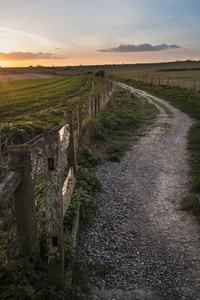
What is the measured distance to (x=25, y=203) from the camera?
2945mm

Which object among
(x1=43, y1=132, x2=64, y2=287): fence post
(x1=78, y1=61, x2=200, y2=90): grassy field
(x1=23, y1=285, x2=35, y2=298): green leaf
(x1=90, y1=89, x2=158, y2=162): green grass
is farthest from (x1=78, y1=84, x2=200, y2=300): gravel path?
(x1=78, y1=61, x2=200, y2=90): grassy field

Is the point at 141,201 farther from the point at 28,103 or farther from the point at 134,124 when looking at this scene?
the point at 28,103

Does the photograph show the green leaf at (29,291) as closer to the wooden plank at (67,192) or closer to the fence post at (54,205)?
the fence post at (54,205)

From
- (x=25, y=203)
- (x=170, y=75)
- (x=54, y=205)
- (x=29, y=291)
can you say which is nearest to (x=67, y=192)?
(x=54, y=205)

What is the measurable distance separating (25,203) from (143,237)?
9.80 ft

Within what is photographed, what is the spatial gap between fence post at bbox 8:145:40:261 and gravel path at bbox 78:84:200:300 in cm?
125

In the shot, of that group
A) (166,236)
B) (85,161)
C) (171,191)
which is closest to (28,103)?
(85,161)

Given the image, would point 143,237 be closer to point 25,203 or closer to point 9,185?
point 25,203

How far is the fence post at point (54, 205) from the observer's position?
286 centimetres

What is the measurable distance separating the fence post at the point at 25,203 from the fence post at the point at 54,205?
19 cm

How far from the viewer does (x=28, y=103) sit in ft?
Answer: 69.6

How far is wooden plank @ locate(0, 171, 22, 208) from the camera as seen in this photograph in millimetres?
2461

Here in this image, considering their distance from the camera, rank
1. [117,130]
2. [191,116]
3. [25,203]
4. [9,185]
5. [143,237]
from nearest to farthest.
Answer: [9,185] < [25,203] < [143,237] < [117,130] < [191,116]

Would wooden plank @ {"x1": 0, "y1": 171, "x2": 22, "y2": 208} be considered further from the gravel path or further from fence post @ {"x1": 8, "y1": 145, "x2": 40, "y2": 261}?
the gravel path
